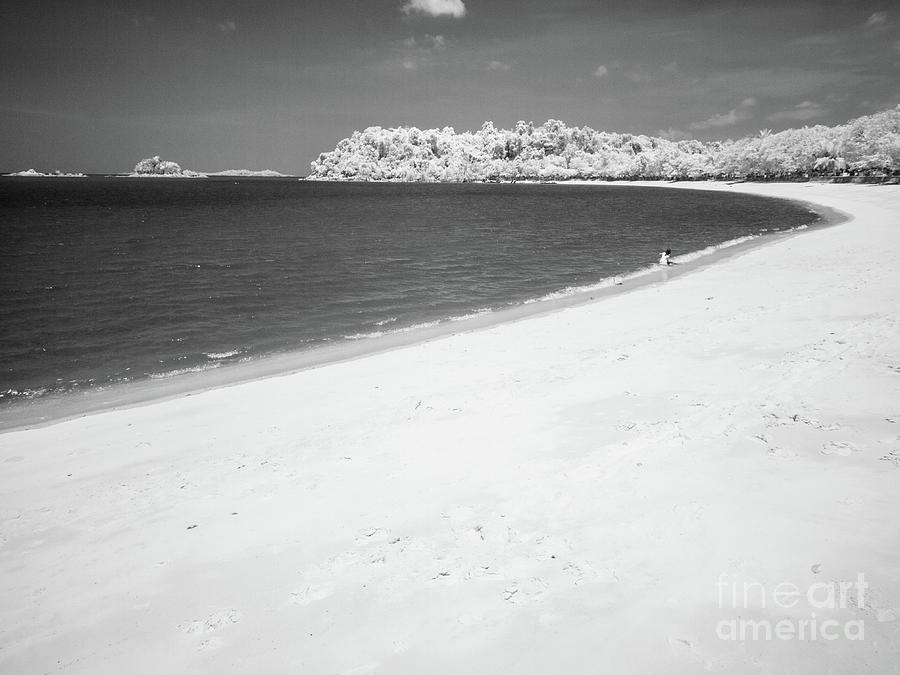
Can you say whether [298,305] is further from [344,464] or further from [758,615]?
[758,615]

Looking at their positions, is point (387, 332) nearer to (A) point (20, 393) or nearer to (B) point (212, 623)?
(A) point (20, 393)

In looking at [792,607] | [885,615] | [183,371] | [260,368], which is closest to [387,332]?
[260,368]

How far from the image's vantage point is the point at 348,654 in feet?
15.1

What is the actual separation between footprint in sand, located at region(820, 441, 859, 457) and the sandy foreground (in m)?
0.04

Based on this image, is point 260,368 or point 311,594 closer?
point 311,594

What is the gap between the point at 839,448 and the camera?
7395mm

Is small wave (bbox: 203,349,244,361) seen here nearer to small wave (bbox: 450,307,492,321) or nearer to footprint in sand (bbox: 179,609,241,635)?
small wave (bbox: 450,307,492,321)

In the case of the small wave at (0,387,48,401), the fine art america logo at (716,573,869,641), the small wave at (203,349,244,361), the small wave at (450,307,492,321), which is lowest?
the small wave at (0,387,48,401)

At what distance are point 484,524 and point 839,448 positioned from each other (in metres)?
5.75

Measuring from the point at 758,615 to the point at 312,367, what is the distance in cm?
1331

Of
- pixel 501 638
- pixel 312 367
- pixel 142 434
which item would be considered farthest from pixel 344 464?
pixel 312 367

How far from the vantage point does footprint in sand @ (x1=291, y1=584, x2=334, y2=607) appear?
529 centimetres

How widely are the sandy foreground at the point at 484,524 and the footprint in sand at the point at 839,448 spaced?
0.04 meters

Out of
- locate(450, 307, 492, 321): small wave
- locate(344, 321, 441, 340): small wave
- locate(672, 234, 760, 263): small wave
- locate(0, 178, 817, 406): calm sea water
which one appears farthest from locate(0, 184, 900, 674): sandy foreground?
locate(672, 234, 760, 263): small wave
